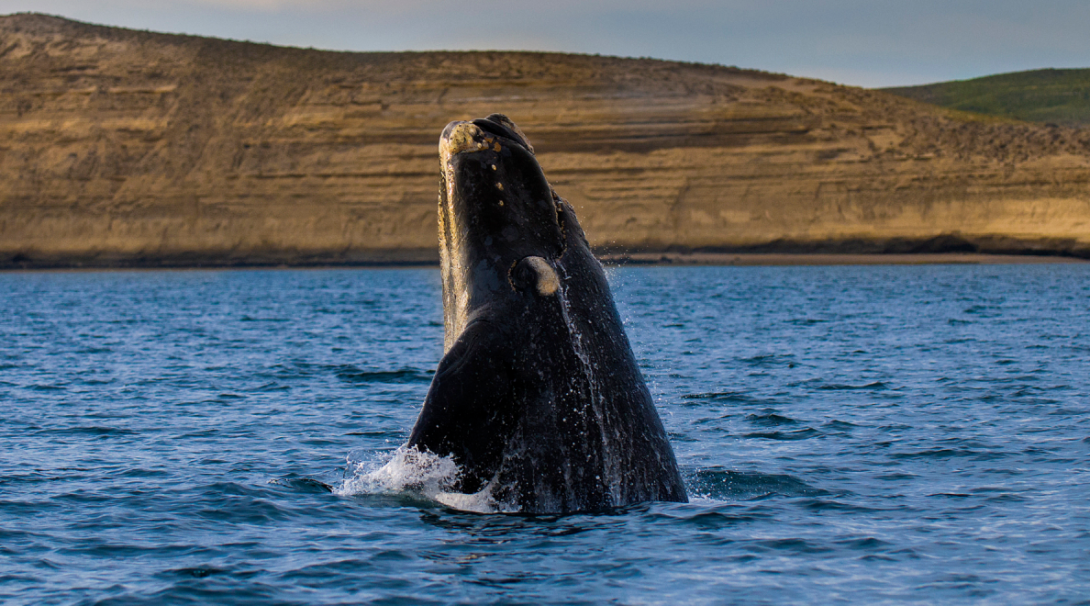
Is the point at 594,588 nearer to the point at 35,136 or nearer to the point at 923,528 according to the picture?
the point at 923,528

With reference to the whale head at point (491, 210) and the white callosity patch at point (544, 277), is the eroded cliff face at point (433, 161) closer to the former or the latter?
the whale head at point (491, 210)

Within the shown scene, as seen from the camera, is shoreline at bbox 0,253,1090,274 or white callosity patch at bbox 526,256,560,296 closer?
white callosity patch at bbox 526,256,560,296

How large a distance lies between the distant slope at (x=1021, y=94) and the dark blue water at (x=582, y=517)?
120795 mm

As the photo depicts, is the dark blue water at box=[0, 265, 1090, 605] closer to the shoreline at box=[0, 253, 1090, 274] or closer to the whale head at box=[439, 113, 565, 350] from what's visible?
the whale head at box=[439, 113, 565, 350]

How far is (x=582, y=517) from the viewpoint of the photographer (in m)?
6.13

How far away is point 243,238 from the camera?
77000 mm

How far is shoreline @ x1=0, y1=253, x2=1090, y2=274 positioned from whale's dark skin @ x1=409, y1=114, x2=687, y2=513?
63.5m

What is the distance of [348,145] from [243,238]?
31.4 ft

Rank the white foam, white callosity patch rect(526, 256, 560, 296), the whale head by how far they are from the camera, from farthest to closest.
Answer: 1. the whale head
2. white callosity patch rect(526, 256, 560, 296)
3. the white foam

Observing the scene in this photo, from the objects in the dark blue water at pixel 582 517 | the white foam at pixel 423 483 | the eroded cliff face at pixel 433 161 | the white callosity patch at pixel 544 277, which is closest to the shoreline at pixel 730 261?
the eroded cliff face at pixel 433 161

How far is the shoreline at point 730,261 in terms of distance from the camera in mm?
71438

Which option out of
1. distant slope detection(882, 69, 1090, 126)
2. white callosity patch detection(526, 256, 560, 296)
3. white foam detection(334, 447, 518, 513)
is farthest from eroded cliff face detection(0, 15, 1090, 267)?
white callosity patch detection(526, 256, 560, 296)

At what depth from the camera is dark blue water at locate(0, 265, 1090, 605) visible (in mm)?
6078

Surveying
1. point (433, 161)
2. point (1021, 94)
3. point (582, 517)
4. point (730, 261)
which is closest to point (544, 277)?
point (582, 517)
